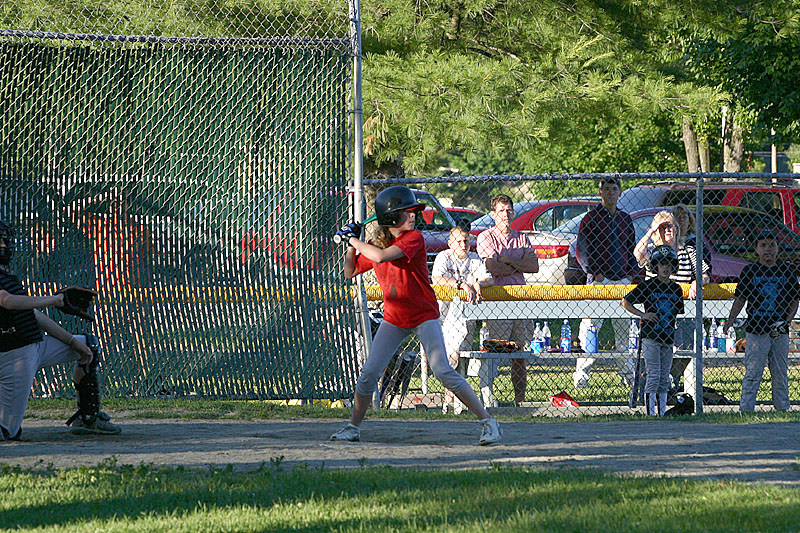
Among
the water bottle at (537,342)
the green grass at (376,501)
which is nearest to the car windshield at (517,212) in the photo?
the water bottle at (537,342)

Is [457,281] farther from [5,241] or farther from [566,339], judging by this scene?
[5,241]

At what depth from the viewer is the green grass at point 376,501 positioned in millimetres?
4574

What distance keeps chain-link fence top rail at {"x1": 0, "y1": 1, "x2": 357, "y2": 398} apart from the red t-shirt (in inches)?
62.8

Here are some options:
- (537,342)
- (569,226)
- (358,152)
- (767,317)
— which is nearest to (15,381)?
(358,152)

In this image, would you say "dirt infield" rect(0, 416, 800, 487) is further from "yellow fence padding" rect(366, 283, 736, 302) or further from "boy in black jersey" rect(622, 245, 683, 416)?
"yellow fence padding" rect(366, 283, 736, 302)

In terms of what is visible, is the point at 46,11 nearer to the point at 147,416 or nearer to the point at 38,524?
the point at 147,416

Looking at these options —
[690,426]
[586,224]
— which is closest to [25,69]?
[586,224]

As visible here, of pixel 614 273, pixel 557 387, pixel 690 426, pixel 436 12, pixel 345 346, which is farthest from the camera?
pixel 436 12

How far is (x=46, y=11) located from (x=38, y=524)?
670 centimetres

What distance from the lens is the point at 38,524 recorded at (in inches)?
182

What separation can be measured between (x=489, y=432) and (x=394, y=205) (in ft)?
5.02

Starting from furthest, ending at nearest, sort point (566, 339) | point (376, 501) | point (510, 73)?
1. point (510, 73)
2. point (566, 339)
3. point (376, 501)

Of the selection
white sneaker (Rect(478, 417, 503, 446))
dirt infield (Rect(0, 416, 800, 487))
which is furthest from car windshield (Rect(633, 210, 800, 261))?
white sneaker (Rect(478, 417, 503, 446))

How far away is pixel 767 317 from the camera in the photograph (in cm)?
878
